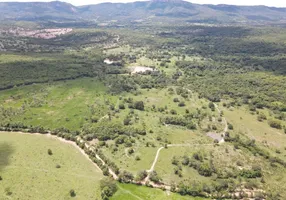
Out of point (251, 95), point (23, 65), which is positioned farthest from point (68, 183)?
point (23, 65)

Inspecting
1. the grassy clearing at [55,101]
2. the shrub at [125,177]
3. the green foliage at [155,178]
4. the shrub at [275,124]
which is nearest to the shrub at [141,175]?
the shrub at [125,177]

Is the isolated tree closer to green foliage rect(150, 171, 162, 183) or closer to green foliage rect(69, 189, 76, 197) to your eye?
green foliage rect(69, 189, 76, 197)

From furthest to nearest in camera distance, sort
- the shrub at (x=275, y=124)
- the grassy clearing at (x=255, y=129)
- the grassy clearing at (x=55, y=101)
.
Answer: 1. the shrub at (x=275, y=124)
2. the grassy clearing at (x=55, y=101)
3. the grassy clearing at (x=255, y=129)

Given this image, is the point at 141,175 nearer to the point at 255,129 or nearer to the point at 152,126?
the point at 152,126

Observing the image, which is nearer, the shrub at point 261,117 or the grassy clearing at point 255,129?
the grassy clearing at point 255,129

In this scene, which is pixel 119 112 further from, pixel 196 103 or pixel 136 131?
pixel 196 103

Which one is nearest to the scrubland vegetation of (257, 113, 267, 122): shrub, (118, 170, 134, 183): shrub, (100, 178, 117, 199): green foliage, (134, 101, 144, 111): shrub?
(134, 101, 144, 111): shrub

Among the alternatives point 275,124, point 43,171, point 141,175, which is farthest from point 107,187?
point 275,124

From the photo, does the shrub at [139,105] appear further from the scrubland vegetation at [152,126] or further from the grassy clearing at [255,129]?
the grassy clearing at [255,129]
